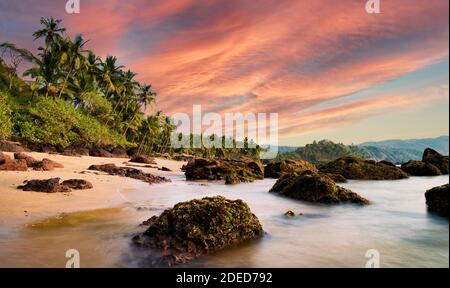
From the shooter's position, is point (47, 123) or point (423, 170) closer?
point (47, 123)

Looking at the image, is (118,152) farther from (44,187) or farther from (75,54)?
(44,187)

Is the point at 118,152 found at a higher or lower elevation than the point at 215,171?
higher

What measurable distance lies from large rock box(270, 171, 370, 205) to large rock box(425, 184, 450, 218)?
8.76 ft

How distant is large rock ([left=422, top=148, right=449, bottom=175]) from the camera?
33.8m

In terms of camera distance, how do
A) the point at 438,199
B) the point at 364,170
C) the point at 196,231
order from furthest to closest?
the point at 364,170
the point at 438,199
the point at 196,231

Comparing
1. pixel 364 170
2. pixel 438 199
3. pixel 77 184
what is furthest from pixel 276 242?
pixel 364 170

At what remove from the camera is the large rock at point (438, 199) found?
30.1ft

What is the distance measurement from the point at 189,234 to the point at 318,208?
653 centimetres

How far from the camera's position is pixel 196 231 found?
6078mm

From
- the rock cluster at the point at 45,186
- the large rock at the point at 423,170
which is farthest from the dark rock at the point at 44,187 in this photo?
the large rock at the point at 423,170

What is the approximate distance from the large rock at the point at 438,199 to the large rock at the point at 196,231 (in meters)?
5.51

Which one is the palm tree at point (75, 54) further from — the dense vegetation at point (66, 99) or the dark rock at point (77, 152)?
the dark rock at point (77, 152)

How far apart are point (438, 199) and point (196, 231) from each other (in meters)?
7.30
